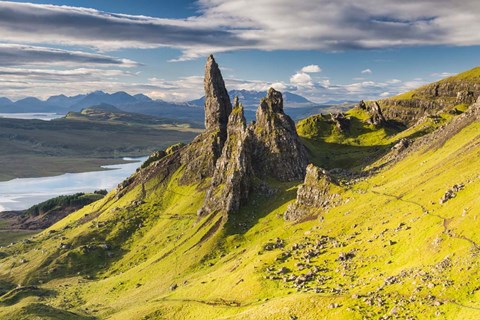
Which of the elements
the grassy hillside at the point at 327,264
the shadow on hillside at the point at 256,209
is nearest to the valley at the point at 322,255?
the grassy hillside at the point at 327,264

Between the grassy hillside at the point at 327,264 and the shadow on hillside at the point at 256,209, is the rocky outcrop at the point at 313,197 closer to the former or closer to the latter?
the grassy hillside at the point at 327,264

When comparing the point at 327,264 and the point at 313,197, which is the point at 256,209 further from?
the point at 327,264

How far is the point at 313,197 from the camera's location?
157000 millimetres

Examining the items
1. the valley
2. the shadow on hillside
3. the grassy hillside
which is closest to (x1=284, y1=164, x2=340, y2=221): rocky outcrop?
the valley

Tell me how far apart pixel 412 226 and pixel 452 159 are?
138 feet

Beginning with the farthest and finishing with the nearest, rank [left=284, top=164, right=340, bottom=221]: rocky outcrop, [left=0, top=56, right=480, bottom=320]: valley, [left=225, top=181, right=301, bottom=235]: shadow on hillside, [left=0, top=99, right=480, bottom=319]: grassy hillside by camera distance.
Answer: [left=225, top=181, right=301, bottom=235]: shadow on hillside → [left=284, top=164, right=340, bottom=221]: rocky outcrop → [left=0, top=56, right=480, bottom=320]: valley → [left=0, top=99, right=480, bottom=319]: grassy hillside

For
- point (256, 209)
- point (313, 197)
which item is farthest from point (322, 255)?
point (256, 209)

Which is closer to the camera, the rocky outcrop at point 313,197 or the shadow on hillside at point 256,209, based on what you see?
the rocky outcrop at point 313,197

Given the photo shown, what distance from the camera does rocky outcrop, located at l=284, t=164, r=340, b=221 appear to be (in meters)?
153

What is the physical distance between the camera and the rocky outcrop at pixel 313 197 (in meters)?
153

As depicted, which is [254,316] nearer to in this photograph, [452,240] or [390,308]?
[390,308]

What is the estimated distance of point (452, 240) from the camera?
82.8 metres

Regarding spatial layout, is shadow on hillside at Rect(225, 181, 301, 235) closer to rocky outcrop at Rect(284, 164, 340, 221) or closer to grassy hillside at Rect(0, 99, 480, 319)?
grassy hillside at Rect(0, 99, 480, 319)

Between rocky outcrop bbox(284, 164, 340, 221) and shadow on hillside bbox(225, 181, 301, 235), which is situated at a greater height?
rocky outcrop bbox(284, 164, 340, 221)
